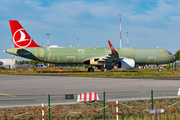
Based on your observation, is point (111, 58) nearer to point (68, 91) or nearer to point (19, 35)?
point (19, 35)

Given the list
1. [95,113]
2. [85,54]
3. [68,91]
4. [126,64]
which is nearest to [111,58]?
[126,64]

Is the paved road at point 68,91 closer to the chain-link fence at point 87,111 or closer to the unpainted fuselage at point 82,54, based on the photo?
the chain-link fence at point 87,111

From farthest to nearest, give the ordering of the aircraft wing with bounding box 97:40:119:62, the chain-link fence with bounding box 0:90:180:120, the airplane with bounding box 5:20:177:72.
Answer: the airplane with bounding box 5:20:177:72
the aircraft wing with bounding box 97:40:119:62
the chain-link fence with bounding box 0:90:180:120

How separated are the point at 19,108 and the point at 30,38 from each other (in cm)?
3354

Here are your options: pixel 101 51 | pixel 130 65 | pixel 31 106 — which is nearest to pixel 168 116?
pixel 31 106

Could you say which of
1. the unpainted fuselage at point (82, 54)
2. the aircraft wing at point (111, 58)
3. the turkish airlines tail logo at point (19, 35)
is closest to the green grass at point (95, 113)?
the aircraft wing at point (111, 58)

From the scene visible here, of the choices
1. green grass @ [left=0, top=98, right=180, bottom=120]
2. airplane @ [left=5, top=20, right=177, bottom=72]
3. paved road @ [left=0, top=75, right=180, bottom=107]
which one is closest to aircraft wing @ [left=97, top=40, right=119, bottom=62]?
airplane @ [left=5, top=20, right=177, bottom=72]

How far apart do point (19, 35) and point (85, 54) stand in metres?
12.3

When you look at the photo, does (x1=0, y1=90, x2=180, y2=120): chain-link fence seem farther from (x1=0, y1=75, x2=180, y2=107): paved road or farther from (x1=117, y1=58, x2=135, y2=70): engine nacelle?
(x1=117, y1=58, x2=135, y2=70): engine nacelle

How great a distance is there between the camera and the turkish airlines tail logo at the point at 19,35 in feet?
136

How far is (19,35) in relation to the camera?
41.8 metres

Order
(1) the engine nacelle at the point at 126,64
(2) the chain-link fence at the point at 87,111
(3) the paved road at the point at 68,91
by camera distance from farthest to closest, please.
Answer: (1) the engine nacelle at the point at 126,64, (3) the paved road at the point at 68,91, (2) the chain-link fence at the point at 87,111

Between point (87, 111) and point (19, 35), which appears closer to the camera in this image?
point (87, 111)

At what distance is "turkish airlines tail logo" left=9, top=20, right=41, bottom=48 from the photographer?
41531mm
